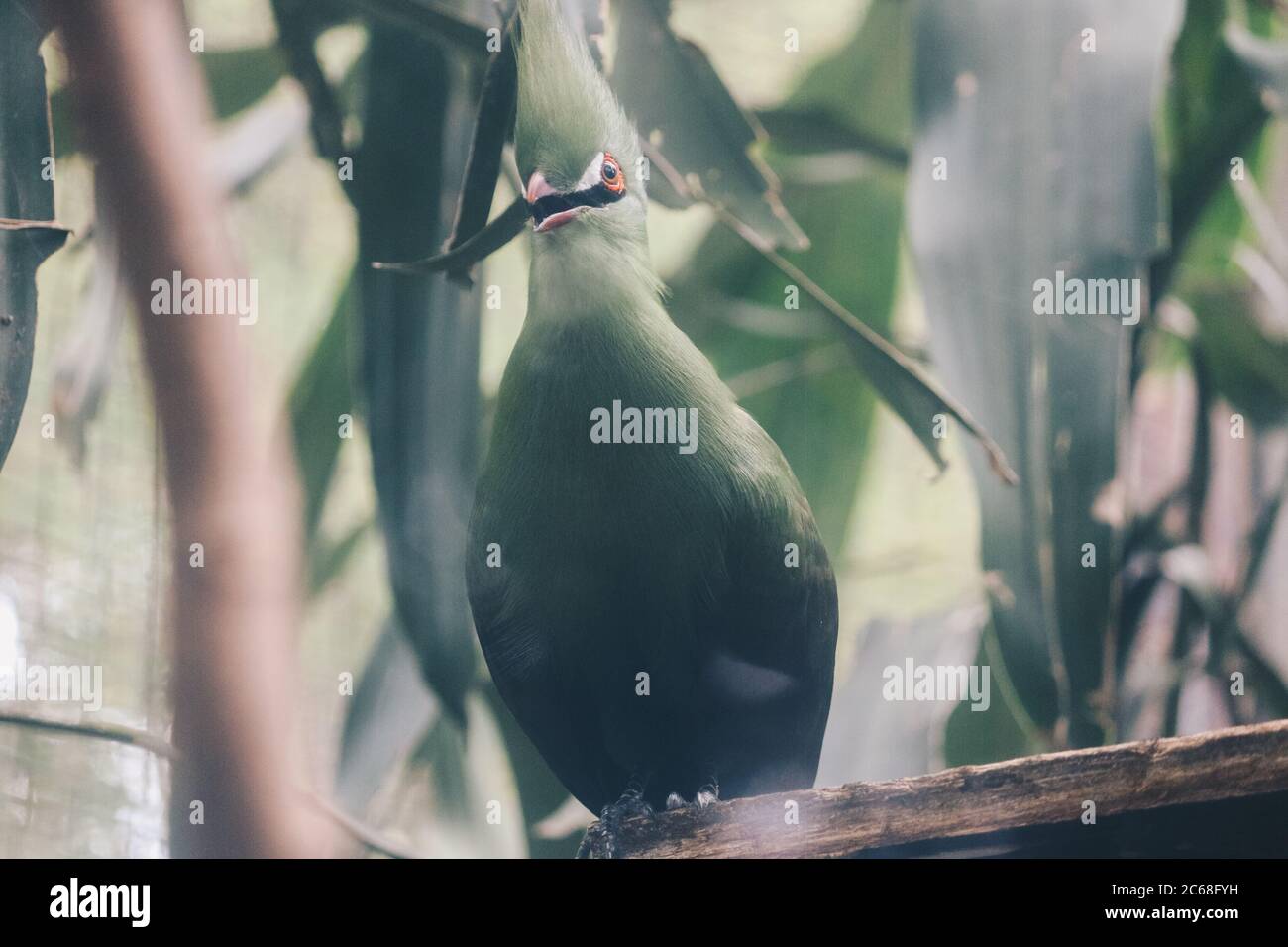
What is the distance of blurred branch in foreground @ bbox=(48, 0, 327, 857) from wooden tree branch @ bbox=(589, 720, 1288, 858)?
0.71 metres

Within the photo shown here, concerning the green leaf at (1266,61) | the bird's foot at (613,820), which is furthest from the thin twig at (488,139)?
the green leaf at (1266,61)

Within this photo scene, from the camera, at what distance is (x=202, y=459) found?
6.44 ft

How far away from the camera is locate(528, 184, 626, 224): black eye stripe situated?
5.46 ft

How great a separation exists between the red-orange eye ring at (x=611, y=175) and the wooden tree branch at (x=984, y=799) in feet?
3.05

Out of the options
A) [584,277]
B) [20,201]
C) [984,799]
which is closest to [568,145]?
[584,277]

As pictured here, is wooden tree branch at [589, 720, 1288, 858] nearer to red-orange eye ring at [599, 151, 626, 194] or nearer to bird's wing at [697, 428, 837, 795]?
bird's wing at [697, 428, 837, 795]

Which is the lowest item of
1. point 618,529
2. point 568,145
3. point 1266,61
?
point 618,529

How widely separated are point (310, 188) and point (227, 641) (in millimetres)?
836

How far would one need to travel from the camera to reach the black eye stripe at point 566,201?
5.46ft

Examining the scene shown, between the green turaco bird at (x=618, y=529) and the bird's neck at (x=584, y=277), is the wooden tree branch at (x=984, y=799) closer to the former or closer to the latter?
the green turaco bird at (x=618, y=529)

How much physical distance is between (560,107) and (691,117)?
34cm

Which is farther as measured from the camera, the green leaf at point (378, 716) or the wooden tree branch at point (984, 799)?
the green leaf at point (378, 716)

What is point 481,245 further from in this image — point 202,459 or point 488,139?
point 202,459
